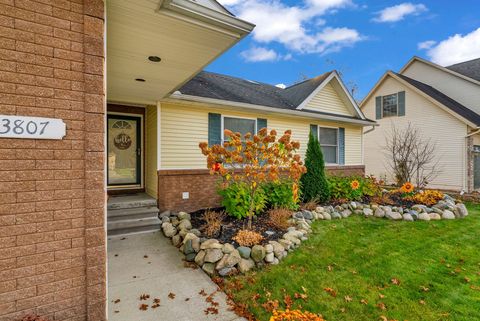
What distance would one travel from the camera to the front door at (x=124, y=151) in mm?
6539

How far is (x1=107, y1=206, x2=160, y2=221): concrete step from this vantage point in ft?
17.3

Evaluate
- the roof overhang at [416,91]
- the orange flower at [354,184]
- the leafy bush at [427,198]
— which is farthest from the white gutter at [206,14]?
the roof overhang at [416,91]

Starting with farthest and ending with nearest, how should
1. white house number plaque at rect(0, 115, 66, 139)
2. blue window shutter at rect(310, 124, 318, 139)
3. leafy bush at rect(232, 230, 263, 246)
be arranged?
blue window shutter at rect(310, 124, 318, 139) → leafy bush at rect(232, 230, 263, 246) → white house number plaque at rect(0, 115, 66, 139)

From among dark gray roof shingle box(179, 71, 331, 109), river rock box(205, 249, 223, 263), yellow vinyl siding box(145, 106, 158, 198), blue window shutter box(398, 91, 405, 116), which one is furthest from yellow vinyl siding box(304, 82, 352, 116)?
river rock box(205, 249, 223, 263)

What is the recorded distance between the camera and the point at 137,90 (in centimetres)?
535

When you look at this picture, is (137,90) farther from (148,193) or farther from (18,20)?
(18,20)

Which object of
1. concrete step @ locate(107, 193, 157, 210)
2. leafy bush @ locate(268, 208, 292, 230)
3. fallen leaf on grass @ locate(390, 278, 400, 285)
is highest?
concrete step @ locate(107, 193, 157, 210)

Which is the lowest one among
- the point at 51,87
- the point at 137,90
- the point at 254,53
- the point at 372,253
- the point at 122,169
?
the point at 372,253

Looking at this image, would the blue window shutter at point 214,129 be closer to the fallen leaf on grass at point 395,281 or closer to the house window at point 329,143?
the house window at point 329,143

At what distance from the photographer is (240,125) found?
24.9 feet

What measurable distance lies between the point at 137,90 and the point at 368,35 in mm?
20072

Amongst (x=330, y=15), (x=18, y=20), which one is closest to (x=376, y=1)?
(x=330, y=15)

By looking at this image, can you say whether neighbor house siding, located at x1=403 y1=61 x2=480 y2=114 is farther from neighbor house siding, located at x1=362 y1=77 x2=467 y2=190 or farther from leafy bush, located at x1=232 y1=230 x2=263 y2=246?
leafy bush, located at x1=232 y1=230 x2=263 y2=246

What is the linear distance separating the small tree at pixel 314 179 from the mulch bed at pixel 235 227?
205 cm
